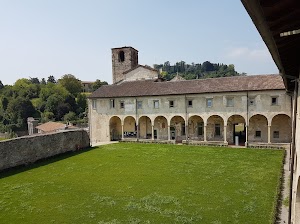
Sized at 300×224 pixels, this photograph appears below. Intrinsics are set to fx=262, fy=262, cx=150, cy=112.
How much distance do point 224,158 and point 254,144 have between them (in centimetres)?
727

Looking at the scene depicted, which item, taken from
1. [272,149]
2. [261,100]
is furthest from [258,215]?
[261,100]

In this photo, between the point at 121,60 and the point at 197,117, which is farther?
the point at 121,60

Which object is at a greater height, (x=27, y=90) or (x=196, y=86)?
(x=27, y=90)

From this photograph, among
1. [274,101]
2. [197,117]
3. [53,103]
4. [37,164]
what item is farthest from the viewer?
[53,103]

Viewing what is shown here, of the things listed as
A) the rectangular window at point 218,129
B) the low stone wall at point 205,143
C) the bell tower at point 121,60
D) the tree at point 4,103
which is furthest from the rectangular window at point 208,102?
the tree at point 4,103

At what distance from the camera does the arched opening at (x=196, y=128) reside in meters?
33.6

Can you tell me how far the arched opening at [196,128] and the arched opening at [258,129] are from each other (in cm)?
592

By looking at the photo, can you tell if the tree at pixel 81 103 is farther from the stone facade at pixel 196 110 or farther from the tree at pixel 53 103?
the stone facade at pixel 196 110

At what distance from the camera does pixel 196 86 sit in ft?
107

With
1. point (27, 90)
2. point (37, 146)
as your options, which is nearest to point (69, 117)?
point (27, 90)

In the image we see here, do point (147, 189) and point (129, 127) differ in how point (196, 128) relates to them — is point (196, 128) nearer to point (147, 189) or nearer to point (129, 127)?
point (129, 127)

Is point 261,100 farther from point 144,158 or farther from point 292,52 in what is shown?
point 292,52

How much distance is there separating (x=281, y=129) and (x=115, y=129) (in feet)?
72.9

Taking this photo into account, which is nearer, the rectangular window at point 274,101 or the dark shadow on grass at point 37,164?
the dark shadow on grass at point 37,164
